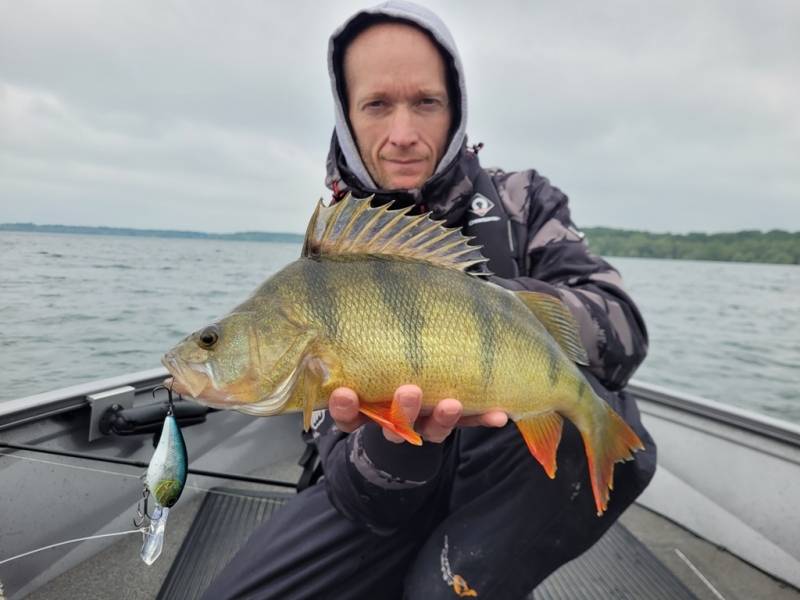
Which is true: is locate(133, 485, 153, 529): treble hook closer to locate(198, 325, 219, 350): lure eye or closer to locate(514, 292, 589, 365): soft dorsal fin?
locate(198, 325, 219, 350): lure eye

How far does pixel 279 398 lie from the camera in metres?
1.35

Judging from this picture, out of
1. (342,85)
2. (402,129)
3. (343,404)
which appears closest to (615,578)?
(343,404)

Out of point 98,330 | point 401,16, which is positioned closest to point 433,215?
point 401,16

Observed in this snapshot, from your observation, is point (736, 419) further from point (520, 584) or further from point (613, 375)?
point (520, 584)

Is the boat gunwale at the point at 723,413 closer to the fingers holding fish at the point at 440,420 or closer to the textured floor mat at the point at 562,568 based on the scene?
the textured floor mat at the point at 562,568

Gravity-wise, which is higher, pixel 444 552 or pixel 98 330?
pixel 444 552

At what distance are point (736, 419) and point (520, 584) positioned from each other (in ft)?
7.68

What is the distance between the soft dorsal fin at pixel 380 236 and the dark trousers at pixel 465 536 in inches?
32.5

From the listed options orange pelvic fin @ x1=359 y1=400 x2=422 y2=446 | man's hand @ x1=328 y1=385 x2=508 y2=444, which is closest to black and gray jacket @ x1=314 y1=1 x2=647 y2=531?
man's hand @ x1=328 y1=385 x2=508 y2=444

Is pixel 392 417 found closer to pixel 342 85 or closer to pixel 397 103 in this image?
pixel 397 103

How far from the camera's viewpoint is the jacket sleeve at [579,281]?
1846 mm

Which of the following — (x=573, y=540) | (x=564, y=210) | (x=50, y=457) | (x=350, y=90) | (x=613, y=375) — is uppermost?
(x=350, y=90)

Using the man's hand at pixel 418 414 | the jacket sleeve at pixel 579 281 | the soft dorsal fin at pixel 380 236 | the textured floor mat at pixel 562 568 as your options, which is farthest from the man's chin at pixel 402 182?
the textured floor mat at pixel 562 568

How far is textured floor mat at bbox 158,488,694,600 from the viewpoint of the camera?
8.36ft
